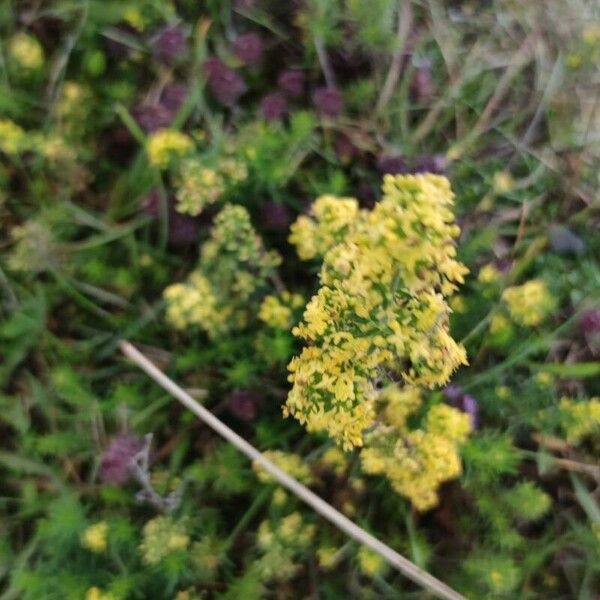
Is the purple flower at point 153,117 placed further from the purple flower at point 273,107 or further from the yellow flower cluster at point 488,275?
the yellow flower cluster at point 488,275

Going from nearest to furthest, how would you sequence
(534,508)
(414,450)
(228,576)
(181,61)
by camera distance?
(414,450) < (534,508) < (228,576) < (181,61)

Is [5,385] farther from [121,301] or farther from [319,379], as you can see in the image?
[319,379]

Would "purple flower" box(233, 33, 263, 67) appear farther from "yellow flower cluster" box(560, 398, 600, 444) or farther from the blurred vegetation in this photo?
"yellow flower cluster" box(560, 398, 600, 444)

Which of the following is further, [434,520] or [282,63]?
[282,63]

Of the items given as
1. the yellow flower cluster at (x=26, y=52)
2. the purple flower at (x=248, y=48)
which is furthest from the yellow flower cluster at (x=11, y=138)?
the purple flower at (x=248, y=48)

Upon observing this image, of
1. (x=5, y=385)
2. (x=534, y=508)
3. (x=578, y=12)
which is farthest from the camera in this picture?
(x=578, y=12)

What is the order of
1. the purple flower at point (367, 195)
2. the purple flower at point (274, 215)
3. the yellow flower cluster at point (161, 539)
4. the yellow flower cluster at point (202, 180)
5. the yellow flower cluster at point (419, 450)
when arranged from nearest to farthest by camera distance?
the yellow flower cluster at point (419, 450) → the yellow flower cluster at point (161, 539) → the yellow flower cluster at point (202, 180) → the purple flower at point (274, 215) → the purple flower at point (367, 195)

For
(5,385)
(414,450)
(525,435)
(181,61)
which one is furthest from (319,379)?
(181,61)
